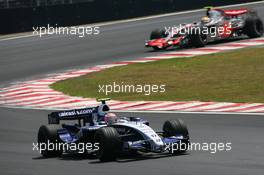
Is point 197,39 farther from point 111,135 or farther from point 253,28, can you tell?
point 111,135

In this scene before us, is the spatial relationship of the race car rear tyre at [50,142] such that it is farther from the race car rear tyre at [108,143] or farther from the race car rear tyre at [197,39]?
the race car rear tyre at [197,39]

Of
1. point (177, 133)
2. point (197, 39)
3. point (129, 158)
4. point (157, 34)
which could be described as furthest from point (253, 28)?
point (129, 158)

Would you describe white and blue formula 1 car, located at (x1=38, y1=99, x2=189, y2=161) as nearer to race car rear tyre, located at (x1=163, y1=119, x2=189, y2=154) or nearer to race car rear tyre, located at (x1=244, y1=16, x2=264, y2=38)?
race car rear tyre, located at (x1=163, y1=119, x2=189, y2=154)

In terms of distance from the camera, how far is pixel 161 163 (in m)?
12.6

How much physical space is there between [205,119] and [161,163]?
16.7 ft

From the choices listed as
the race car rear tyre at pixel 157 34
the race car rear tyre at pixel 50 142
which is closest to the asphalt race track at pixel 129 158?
the race car rear tyre at pixel 50 142

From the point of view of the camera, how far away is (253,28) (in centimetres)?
3108

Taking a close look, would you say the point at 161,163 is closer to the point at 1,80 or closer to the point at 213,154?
the point at 213,154

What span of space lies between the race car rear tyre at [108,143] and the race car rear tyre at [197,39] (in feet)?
57.0

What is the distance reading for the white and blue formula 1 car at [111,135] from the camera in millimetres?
13031

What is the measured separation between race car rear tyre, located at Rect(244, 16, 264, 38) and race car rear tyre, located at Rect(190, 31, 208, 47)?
5.93 feet

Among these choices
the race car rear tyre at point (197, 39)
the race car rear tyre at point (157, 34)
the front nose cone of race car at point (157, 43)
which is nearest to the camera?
the race car rear tyre at point (197, 39)

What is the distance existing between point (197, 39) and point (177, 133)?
55.5ft

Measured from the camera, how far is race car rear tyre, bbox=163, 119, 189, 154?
13328 mm
